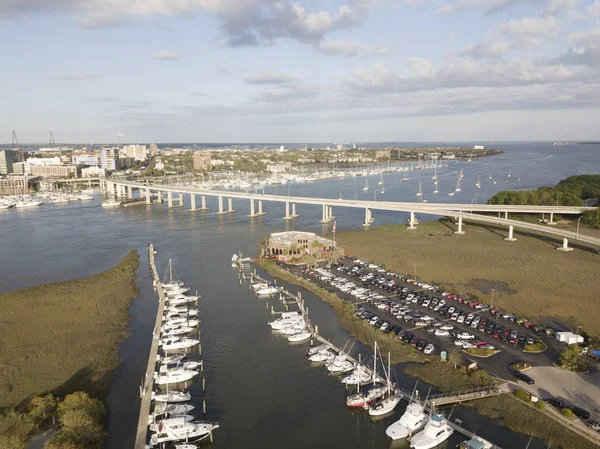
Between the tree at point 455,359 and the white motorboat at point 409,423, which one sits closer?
the white motorboat at point 409,423

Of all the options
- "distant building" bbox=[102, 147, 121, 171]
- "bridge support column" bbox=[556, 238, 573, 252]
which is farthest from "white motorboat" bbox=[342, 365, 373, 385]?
"distant building" bbox=[102, 147, 121, 171]

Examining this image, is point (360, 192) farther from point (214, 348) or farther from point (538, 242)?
point (214, 348)

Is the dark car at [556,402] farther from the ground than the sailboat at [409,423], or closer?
farther from the ground

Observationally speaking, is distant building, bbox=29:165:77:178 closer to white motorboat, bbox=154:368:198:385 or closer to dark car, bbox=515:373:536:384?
white motorboat, bbox=154:368:198:385

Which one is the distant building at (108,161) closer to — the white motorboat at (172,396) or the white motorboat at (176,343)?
the white motorboat at (176,343)

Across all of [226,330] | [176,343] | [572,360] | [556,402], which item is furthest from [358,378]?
[176,343]

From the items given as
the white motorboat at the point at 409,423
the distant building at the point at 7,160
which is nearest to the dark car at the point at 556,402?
the white motorboat at the point at 409,423
